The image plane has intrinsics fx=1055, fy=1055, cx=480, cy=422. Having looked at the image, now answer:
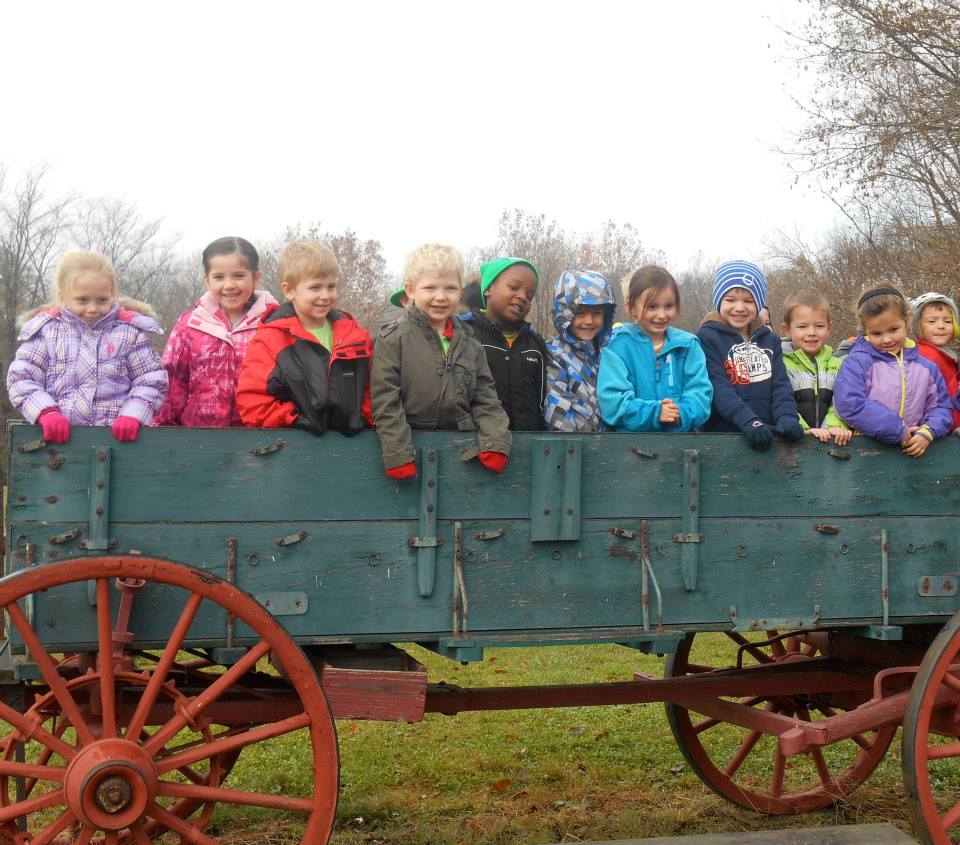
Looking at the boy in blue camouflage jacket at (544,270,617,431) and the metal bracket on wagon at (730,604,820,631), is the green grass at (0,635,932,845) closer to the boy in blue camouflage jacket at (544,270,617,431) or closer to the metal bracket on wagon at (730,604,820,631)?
the metal bracket on wagon at (730,604,820,631)

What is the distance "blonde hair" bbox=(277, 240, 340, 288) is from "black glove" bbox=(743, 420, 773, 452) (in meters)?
1.48

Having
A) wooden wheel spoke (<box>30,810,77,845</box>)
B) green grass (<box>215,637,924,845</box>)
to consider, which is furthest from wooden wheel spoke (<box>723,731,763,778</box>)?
wooden wheel spoke (<box>30,810,77,845</box>)

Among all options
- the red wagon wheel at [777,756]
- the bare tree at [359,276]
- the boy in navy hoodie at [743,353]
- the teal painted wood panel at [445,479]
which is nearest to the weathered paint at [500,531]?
the teal painted wood panel at [445,479]

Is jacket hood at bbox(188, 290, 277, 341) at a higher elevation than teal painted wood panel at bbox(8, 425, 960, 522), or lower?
higher

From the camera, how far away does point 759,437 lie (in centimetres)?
349

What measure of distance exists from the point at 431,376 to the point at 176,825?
5.00 feet

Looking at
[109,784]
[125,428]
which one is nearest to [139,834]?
[109,784]

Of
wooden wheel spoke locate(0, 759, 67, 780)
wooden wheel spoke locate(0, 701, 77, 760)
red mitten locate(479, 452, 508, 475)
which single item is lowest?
wooden wheel spoke locate(0, 759, 67, 780)

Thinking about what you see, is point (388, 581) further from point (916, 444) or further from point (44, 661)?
point (916, 444)

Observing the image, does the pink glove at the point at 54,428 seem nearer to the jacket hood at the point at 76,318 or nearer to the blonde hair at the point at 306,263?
the jacket hood at the point at 76,318

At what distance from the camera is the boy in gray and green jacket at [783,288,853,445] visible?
4379 mm

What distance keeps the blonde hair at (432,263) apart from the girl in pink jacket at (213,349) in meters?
0.52

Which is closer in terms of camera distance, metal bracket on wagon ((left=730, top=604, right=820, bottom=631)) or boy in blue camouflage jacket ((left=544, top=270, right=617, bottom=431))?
metal bracket on wagon ((left=730, top=604, right=820, bottom=631))

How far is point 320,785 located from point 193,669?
1.00 m
